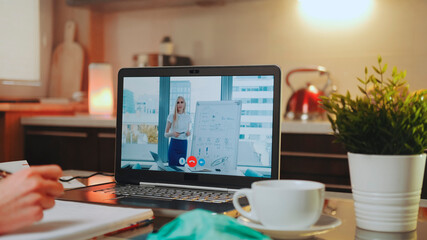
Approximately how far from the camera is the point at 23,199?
0.66m

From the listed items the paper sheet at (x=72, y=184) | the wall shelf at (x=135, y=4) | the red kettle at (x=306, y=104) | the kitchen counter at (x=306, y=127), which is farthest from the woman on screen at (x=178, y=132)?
the wall shelf at (x=135, y=4)

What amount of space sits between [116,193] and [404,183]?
1.73ft

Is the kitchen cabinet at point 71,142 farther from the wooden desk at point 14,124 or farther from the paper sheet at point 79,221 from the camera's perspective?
the paper sheet at point 79,221

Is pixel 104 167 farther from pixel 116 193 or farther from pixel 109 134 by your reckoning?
pixel 116 193

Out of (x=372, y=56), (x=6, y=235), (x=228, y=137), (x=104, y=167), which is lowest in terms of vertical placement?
(x=104, y=167)

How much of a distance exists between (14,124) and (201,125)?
2103 millimetres

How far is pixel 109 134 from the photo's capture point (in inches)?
107

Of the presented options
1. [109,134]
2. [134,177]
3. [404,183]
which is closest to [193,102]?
[134,177]

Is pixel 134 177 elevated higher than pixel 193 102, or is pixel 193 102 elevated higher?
pixel 193 102

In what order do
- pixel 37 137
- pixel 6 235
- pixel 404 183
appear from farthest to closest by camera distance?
pixel 37 137, pixel 404 183, pixel 6 235

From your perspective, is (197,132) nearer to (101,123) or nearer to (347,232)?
(347,232)

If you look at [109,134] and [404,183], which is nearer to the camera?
[404,183]

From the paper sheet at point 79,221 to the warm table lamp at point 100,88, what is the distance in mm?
2256

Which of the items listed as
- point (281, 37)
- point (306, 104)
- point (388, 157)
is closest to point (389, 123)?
point (388, 157)
